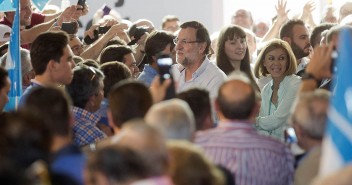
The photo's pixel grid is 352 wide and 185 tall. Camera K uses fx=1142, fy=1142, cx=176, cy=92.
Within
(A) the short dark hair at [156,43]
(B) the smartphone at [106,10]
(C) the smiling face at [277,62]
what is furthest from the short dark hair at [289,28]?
(B) the smartphone at [106,10]

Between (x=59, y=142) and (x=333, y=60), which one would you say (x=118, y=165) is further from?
(x=333, y=60)

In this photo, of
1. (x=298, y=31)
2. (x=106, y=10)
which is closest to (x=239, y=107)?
(x=298, y=31)

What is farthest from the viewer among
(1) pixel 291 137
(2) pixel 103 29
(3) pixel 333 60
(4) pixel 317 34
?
(2) pixel 103 29

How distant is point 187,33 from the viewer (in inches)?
415

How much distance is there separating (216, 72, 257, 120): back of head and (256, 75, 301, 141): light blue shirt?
2.97 m

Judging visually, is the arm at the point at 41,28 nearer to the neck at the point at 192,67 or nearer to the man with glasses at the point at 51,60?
the neck at the point at 192,67

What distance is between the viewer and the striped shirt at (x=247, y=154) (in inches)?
262

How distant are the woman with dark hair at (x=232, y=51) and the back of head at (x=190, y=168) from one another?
552cm

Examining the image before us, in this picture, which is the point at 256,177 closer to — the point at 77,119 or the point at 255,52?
the point at 77,119

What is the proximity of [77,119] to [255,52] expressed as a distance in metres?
6.12

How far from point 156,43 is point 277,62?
1154mm

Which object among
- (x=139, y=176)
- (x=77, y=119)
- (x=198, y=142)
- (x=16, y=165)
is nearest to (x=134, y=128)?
(x=139, y=176)

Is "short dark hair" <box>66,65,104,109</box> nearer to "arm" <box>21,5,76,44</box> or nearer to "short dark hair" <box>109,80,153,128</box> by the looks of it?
"short dark hair" <box>109,80,153,128</box>

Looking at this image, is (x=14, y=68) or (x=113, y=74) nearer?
(x=14, y=68)
